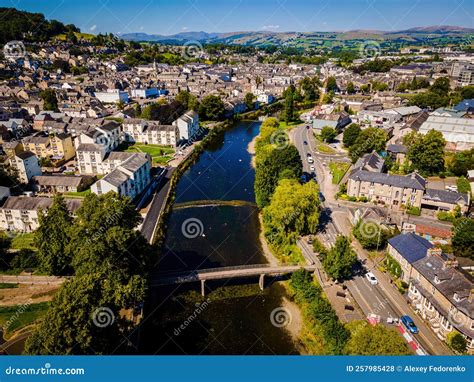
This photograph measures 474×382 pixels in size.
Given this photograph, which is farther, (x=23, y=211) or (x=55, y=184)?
(x=55, y=184)

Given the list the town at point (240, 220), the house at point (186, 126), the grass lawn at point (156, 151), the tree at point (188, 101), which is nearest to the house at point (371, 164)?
the town at point (240, 220)

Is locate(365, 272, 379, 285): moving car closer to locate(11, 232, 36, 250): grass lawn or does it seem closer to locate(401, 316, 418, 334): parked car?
locate(401, 316, 418, 334): parked car

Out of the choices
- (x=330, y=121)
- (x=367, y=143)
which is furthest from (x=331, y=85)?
(x=367, y=143)

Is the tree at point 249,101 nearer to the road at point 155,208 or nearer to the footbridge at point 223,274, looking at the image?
the road at point 155,208

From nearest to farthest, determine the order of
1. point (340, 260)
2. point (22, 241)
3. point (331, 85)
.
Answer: point (340, 260) < point (22, 241) < point (331, 85)

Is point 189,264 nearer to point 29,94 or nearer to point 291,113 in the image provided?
point 291,113

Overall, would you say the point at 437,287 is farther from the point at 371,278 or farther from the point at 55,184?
the point at 55,184
